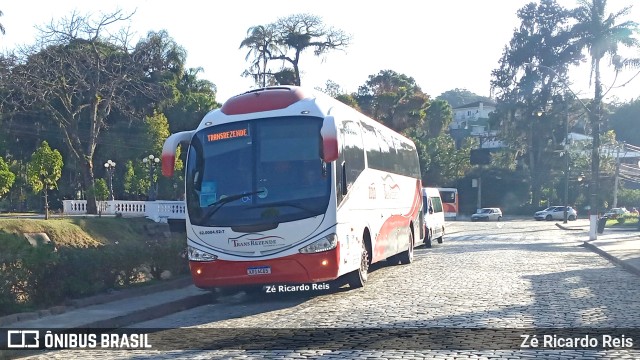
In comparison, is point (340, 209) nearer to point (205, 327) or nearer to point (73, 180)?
point (205, 327)

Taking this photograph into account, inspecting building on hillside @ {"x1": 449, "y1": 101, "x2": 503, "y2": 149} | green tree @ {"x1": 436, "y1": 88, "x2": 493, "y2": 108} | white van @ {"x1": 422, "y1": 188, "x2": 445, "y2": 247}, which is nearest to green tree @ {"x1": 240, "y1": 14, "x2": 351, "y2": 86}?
white van @ {"x1": 422, "y1": 188, "x2": 445, "y2": 247}

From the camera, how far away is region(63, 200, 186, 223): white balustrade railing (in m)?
39.6

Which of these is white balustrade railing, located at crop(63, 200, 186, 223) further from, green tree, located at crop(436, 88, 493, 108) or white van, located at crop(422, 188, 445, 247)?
green tree, located at crop(436, 88, 493, 108)

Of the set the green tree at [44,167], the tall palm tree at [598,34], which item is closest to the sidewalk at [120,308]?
the green tree at [44,167]

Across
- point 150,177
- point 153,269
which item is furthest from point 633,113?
point 153,269

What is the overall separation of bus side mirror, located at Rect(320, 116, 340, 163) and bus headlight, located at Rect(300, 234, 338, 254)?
1423 mm

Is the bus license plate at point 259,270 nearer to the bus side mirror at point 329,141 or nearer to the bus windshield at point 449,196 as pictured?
the bus side mirror at point 329,141

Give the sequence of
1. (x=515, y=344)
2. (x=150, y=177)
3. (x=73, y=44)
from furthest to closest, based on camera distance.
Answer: (x=150, y=177)
(x=73, y=44)
(x=515, y=344)

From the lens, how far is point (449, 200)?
72.5 metres

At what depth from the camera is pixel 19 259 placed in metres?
12.2

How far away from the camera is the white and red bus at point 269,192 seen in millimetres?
13117

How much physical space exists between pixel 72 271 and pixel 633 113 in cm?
10574

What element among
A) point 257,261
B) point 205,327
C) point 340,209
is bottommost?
point 205,327

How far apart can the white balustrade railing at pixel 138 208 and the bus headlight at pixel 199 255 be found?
26.0 metres
